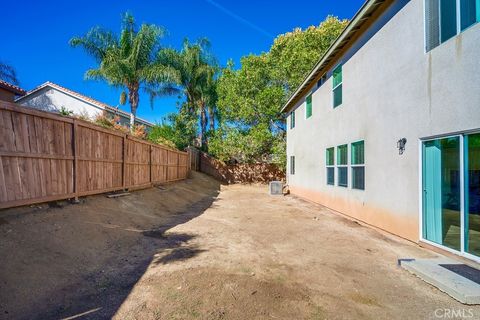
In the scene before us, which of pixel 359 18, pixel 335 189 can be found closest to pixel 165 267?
pixel 335 189

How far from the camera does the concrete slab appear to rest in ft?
11.2

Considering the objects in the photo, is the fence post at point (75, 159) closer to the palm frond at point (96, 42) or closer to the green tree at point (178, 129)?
the green tree at point (178, 129)

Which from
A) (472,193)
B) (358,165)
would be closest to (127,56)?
(358,165)

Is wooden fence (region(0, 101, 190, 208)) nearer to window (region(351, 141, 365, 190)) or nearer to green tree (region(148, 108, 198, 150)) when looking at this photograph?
window (region(351, 141, 365, 190))

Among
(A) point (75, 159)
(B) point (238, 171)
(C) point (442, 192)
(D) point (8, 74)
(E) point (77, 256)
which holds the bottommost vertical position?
(E) point (77, 256)

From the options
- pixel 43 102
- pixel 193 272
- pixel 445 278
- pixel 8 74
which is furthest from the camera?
pixel 43 102

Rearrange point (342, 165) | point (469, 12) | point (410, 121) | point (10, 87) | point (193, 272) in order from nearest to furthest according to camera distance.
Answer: point (193, 272)
point (469, 12)
point (410, 121)
point (342, 165)
point (10, 87)

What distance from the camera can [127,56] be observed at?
19.9m

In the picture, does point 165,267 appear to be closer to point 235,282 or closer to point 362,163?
point 235,282

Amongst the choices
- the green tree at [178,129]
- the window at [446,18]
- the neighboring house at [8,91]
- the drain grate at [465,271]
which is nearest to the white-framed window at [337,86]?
the window at [446,18]

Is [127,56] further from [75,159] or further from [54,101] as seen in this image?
[75,159]

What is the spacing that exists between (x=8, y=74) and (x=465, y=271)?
942 inches

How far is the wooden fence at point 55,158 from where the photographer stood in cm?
466

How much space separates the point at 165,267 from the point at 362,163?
637 centimetres
